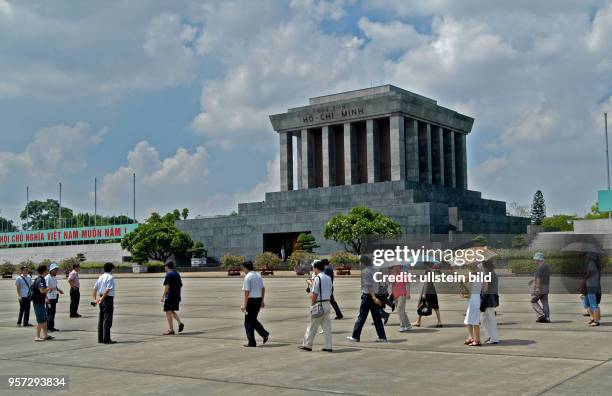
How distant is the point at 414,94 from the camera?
80.7m

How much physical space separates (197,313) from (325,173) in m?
58.8

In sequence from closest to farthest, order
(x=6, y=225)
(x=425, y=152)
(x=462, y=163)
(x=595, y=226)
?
(x=595, y=226)
(x=425, y=152)
(x=462, y=163)
(x=6, y=225)

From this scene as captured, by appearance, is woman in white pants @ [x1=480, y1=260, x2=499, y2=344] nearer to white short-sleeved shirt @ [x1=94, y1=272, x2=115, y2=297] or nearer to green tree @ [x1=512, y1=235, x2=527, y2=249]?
white short-sleeved shirt @ [x1=94, y1=272, x2=115, y2=297]

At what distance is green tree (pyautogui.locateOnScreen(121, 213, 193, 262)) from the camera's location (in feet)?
250

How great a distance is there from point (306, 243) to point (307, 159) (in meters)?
18.2

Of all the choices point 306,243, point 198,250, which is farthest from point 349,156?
point 198,250

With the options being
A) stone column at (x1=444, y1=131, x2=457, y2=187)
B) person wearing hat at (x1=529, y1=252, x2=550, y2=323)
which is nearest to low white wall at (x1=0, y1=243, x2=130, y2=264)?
stone column at (x1=444, y1=131, x2=457, y2=187)

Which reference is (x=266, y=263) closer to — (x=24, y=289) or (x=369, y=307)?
(x=24, y=289)

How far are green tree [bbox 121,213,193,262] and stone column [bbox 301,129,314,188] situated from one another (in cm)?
1561

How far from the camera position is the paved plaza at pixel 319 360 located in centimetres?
1011

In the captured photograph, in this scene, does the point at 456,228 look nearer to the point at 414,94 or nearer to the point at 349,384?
the point at 414,94

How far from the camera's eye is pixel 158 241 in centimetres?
7625

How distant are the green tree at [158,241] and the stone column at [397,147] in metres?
24.4

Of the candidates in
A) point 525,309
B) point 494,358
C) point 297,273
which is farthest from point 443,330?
point 297,273
